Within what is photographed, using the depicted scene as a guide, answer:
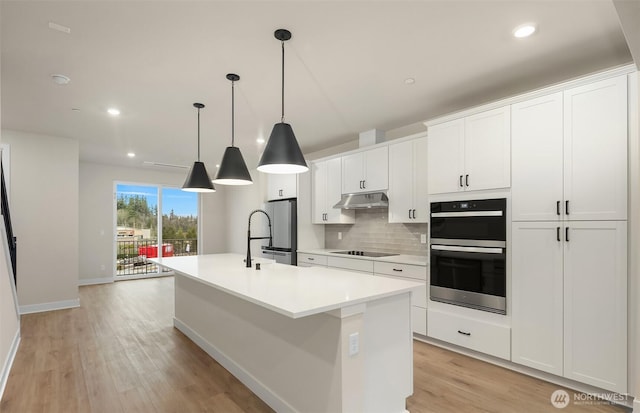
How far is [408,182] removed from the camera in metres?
3.94

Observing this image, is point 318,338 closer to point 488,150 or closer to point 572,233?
point 572,233

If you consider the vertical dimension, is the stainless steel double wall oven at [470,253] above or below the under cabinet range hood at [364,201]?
below

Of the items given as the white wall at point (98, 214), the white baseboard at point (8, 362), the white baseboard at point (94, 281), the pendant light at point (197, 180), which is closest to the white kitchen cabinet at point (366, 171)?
the pendant light at point (197, 180)

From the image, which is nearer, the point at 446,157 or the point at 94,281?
the point at 446,157

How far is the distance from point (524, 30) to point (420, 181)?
6.14 ft

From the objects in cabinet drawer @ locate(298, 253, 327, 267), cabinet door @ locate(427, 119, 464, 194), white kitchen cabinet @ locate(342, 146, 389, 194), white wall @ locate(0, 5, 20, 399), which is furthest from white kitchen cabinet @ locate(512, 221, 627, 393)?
white wall @ locate(0, 5, 20, 399)

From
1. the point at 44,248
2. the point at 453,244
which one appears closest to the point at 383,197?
the point at 453,244

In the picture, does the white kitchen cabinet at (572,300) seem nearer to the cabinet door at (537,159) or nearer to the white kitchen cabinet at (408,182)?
the cabinet door at (537,159)

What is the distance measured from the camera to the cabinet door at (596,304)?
2256 millimetres

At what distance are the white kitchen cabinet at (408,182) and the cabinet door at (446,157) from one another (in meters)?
0.34

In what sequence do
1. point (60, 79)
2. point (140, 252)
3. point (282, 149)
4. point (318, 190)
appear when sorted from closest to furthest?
point (282, 149), point (60, 79), point (318, 190), point (140, 252)

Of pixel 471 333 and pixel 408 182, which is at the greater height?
pixel 408 182

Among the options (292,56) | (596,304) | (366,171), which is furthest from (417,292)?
(292,56)

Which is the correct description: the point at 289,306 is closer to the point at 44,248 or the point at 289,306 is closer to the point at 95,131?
the point at 95,131
